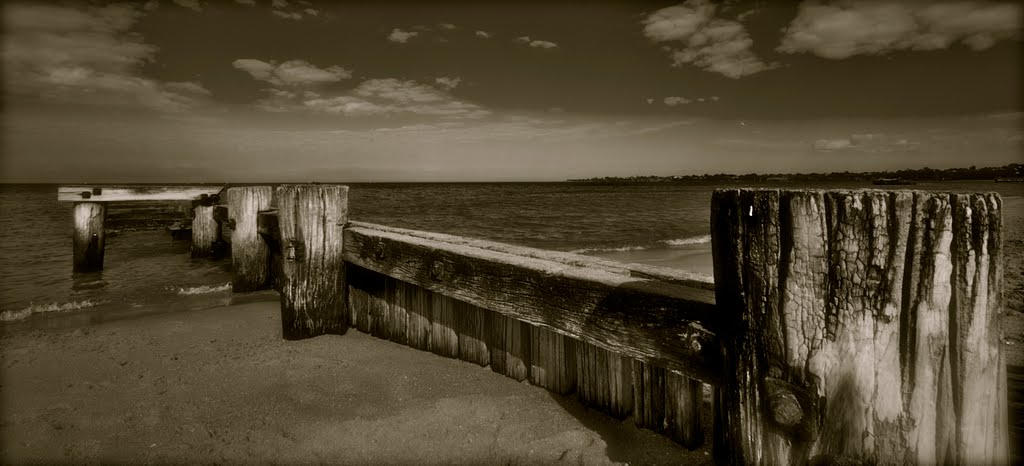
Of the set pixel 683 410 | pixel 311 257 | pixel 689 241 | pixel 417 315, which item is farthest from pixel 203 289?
pixel 689 241

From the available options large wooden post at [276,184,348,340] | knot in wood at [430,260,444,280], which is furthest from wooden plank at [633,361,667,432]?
large wooden post at [276,184,348,340]

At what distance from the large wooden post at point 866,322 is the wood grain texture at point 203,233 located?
382 inches

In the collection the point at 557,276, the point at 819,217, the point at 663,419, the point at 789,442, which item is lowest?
the point at 663,419

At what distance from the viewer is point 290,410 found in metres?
2.64

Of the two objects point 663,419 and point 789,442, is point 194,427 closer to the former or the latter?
point 663,419

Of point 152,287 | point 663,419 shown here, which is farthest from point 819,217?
point 152,287

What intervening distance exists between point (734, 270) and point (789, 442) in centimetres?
57

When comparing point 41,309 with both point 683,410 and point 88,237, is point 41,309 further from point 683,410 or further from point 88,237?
point 683,410

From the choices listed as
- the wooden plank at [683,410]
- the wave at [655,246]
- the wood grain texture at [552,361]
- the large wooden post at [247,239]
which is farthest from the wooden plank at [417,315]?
the wave at [655,246]

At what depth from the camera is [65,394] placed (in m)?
2.92

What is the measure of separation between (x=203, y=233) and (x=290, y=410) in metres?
7.75

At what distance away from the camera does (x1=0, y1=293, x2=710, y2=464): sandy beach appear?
2230 mm

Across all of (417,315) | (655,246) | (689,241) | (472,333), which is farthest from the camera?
(689,241)

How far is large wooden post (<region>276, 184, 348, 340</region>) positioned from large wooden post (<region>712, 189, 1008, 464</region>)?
2.86 meters
